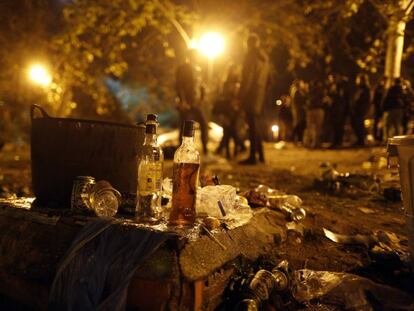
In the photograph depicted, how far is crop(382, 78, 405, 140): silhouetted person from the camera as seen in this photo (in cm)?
913

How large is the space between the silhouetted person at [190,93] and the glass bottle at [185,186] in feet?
20.7

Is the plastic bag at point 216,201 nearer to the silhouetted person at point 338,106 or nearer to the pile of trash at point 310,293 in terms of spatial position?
the pile of trash at point 310,293

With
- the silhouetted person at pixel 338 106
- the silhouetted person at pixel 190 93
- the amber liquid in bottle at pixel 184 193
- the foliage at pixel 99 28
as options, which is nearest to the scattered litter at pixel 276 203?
the amber liquid in bottle at pixel 184 193

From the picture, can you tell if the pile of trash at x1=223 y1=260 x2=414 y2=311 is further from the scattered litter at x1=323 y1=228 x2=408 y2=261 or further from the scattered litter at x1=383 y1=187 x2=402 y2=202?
the scattered litter at x1=383 y1=187 x2=402 y2=202

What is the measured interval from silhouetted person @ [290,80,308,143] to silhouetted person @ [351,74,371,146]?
1.54 metres

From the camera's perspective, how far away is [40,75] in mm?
13273

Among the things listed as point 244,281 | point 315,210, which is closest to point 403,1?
point 315,210

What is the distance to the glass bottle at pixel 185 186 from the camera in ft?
7.74

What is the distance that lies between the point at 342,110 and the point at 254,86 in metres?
4.75

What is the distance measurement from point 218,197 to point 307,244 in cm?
110

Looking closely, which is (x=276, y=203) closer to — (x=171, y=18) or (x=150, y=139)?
(x=150, y=139)

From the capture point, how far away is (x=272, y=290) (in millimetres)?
2369

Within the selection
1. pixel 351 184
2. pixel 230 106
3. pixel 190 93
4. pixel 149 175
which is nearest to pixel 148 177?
pixel 149 175

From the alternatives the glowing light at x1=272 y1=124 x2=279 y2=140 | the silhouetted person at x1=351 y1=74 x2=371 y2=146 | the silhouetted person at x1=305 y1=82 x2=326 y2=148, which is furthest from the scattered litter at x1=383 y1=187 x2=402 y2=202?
the glowing light at x1=272 y1=124 x2=279 y2=140
